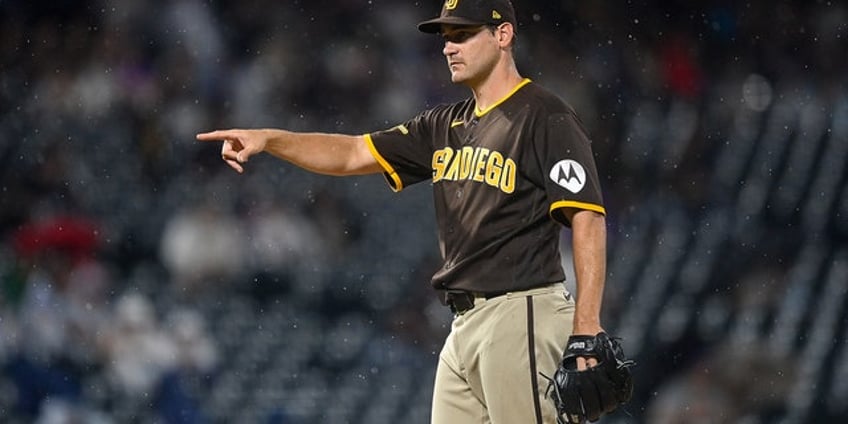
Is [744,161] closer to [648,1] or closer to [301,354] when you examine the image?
[648,1]

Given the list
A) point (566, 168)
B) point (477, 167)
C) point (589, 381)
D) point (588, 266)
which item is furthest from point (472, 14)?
point (589, 381)

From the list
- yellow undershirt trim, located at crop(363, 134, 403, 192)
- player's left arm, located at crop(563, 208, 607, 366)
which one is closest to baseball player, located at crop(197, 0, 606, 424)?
player's left arm, located at crop(563, 208, 607, 366)

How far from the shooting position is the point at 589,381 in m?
3.07

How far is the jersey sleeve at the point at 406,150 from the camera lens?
3.69 metres

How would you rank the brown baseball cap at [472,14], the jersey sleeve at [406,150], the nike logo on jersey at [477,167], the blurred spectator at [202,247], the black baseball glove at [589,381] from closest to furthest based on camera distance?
1. the black baseball glove at [589,381]
2. the nike logo on jersey at [477,167]
3. the brown baseball cap at [472,14]
4. the jersey sleeve at [406,150]
5. the blurred spectator at [202,247]

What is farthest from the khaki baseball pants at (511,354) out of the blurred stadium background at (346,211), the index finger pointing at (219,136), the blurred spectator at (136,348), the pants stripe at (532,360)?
the blurred spectator at (136,348)

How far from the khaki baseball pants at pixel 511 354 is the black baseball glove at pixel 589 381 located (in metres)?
0.08

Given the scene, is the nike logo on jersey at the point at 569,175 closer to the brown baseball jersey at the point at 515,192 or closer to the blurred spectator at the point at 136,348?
the brown baseball jersey at the point at 515,192

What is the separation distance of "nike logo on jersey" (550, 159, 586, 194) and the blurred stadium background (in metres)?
3.36

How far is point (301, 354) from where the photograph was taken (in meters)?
6.48

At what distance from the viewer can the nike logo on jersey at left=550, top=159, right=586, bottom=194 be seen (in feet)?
10.4

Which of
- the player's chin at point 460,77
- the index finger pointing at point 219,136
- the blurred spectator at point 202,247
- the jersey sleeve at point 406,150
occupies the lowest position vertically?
the blurred spectator at point 202,247

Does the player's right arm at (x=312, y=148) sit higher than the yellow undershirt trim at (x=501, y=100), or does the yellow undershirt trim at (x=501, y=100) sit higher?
the yellow undershirt trim at (x=501, y=100)

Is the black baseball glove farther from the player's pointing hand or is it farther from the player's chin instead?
the player's pointing hand
